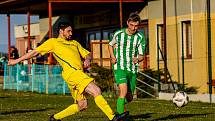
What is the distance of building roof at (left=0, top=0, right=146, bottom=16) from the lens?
108ft

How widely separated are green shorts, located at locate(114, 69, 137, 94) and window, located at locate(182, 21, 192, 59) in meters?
15.5

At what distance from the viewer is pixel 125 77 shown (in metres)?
13.0

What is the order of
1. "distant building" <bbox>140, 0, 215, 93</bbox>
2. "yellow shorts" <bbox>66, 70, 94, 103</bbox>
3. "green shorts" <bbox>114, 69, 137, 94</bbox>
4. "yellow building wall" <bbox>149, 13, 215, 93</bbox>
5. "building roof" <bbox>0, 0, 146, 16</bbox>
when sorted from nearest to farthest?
"yellow shorts" <bbox>66, 70, 94, 103</bbox> → "green shorts" <bbox>114, 69, 137, 94</bbox> → "yellow building wall" <bbox>149, 13, 215, 93</bbox> → "distant building" <bbox>140, 0, 215, 93</bbox> → "building roof" <bbox>0, 0, 146, 16</bbox>

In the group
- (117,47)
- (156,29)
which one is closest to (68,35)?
(117,47)

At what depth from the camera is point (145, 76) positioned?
94.1ft

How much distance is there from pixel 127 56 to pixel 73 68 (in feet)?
5.04

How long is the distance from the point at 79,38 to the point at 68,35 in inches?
1194

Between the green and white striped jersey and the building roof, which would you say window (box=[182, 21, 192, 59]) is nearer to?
the building roof

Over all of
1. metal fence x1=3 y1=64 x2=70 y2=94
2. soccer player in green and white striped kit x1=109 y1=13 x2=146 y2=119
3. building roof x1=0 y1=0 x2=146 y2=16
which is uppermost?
building roof x1=0 y1=0 x2=146 y2=16

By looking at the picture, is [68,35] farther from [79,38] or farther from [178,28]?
[79,38]

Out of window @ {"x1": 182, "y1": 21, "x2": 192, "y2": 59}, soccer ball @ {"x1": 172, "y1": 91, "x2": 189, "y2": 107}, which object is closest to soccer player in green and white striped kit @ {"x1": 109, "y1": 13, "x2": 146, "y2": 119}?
soccer ball @ {"x1": 172, "y1": 91, "x2": 189, "y2": 107}

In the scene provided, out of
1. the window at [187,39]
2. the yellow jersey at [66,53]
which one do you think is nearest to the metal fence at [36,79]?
the window at [187,39]

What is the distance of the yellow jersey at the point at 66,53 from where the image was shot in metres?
12.0

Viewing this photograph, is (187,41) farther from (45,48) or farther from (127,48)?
(45,48)
